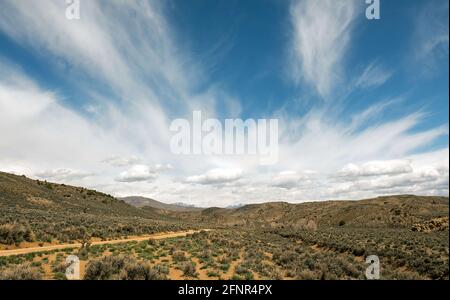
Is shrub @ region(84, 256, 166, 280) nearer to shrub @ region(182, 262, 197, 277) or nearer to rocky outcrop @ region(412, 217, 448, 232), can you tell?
shrub @ region(182, 262, 197, 277)

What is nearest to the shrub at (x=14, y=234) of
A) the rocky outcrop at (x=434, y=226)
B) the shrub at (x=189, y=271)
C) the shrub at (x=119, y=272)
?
the shrub at (x=119, y=272)

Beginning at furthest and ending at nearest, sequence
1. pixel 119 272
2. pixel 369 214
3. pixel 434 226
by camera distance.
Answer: pixel 369 214 → pixel 434 226 → pixel 119 272

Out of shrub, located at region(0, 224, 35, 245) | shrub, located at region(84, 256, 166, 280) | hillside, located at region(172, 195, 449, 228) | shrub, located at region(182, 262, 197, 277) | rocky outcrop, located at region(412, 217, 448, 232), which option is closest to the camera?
shrub, located at region(84, 256, 166, 280)

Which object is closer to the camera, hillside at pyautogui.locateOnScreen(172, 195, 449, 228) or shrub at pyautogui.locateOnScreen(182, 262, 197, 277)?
shrub at pyautogui.locateOnScreen(182, 262, 197, 277)

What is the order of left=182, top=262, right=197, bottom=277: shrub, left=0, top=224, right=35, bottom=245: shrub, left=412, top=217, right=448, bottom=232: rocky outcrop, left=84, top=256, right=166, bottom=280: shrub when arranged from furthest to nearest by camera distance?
left=412, top=217, right=448, bottom=232: rocky outcrop
left=0, top=224, right=35, bottom=245: shrub
left=182, top=262, right=197, bottom=277: shrub
left=84, top=256, right=166, bottom=280: shrub

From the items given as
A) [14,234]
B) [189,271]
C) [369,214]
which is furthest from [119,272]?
[369,214]

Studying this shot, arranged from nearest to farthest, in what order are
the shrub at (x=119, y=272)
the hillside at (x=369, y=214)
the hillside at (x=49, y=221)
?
the shrub at (x=119, y=272) < the hillside at (x=49, y=221) < the hillside at (x=369, y=214)

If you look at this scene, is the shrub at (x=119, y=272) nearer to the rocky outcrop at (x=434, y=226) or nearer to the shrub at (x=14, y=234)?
the shrub at (x=14, y=234)

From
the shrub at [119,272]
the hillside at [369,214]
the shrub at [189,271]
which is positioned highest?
the shrub at [119,272]

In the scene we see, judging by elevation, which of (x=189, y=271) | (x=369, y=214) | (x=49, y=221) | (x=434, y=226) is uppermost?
(x=49, y=221)

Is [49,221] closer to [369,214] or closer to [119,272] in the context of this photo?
[119,272]

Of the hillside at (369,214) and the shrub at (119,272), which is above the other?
the shrub at (119,272)

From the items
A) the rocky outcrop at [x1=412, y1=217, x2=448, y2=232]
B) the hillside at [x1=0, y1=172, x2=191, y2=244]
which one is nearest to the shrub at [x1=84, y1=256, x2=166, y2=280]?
the hillside at [x1=0, y1=172, x2=191, y2=244]

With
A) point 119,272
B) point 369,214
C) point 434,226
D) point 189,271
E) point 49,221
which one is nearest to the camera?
point 119,272
